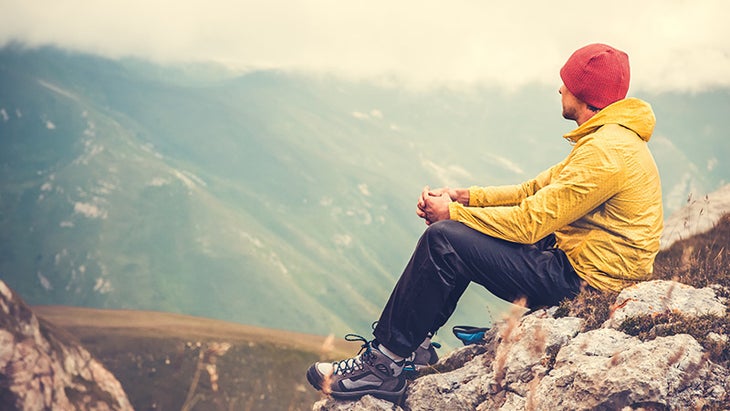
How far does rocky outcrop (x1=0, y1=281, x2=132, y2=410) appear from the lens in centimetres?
1977

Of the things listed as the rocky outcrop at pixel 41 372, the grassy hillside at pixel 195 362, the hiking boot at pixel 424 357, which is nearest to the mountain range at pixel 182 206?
the grassy hillside at pixel 195 362

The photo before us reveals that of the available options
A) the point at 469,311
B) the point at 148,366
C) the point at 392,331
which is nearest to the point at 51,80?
the point at 469,311

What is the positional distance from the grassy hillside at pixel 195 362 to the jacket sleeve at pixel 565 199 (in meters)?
19.2

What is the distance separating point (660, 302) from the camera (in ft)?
13.9

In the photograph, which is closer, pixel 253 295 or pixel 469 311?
pixel 253 295

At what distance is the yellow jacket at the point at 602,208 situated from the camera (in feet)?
12.3

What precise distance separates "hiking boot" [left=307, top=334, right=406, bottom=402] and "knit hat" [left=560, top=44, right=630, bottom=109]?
A: 249 centimetres

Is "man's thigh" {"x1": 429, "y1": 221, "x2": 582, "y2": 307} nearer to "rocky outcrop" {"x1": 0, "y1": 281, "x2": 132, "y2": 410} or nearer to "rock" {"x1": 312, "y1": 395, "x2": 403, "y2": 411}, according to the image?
"rock" {"x1": 312, "y1": 395, "x2": 403, "y2": 411}

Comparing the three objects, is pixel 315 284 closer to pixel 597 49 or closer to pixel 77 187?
pixel 77 187

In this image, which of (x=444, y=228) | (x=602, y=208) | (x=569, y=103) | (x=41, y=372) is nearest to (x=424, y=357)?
(x=444, y=228)

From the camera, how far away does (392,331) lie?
430cm

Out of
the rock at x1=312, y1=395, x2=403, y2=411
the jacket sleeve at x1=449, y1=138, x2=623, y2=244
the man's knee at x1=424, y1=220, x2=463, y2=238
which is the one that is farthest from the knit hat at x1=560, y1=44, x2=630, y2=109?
the rock at x1=312, y1=395, x2=403, y2=411

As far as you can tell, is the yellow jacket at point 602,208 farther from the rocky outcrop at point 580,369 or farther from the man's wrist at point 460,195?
the man's wrist at point 460,195

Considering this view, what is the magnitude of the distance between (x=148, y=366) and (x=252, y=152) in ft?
531
